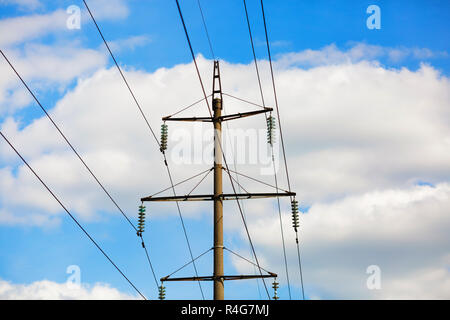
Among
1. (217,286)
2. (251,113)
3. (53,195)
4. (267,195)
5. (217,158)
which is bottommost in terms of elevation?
(217,286)
